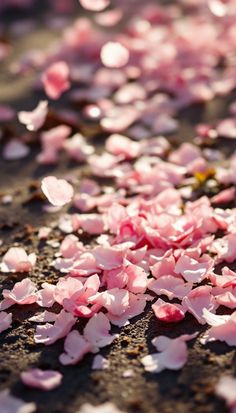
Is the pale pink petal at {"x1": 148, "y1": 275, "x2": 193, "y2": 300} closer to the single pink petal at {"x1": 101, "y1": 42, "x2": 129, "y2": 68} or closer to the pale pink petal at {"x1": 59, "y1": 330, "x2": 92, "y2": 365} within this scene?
the pale pink petal at {"x1": 59, "y1": 330, "x2": 92, "y2": 365}

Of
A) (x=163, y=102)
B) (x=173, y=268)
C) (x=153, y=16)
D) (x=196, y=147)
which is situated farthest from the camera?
(x=153, y=16)

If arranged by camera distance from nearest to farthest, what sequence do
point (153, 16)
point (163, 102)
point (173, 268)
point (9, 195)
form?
point (173, 268) < point (9, 195) < point (163, 102) < point (153, 16)

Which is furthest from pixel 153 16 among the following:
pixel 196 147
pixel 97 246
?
pixel 97 246

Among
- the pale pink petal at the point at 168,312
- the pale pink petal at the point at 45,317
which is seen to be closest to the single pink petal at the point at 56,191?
the pale pink petal at the point at 45,317

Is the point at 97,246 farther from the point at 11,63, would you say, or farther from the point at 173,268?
the point at 11,63

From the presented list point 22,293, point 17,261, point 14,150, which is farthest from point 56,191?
point 14,150

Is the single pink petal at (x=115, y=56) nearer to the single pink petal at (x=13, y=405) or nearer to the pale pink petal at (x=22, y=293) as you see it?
the pale pink petal at (x=22, y=293)
